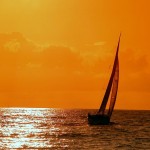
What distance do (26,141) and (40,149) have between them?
11704 mm

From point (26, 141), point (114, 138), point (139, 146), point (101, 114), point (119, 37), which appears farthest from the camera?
point (101, 114)

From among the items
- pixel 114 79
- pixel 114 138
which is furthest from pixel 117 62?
pixel 114 138

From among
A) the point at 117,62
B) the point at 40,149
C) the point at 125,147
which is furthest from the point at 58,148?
the point at 117,62

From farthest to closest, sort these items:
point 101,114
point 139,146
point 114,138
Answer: point 101,114, point 114,138, point 139,146

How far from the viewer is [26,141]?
239 ft

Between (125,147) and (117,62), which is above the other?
(117,62)

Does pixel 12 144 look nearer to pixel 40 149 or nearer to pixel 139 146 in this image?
pixel 40 149

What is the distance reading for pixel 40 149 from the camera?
2424 inches

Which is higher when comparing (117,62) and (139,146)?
(117,62)

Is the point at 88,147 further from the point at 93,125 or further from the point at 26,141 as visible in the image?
the point at 93,125

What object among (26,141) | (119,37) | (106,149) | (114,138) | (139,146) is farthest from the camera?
(119,37)

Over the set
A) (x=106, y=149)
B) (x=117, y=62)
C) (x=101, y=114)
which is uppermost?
(x=117, y=62)

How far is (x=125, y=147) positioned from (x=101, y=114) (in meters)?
48.6

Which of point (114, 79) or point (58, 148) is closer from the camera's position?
point (58, 148)
